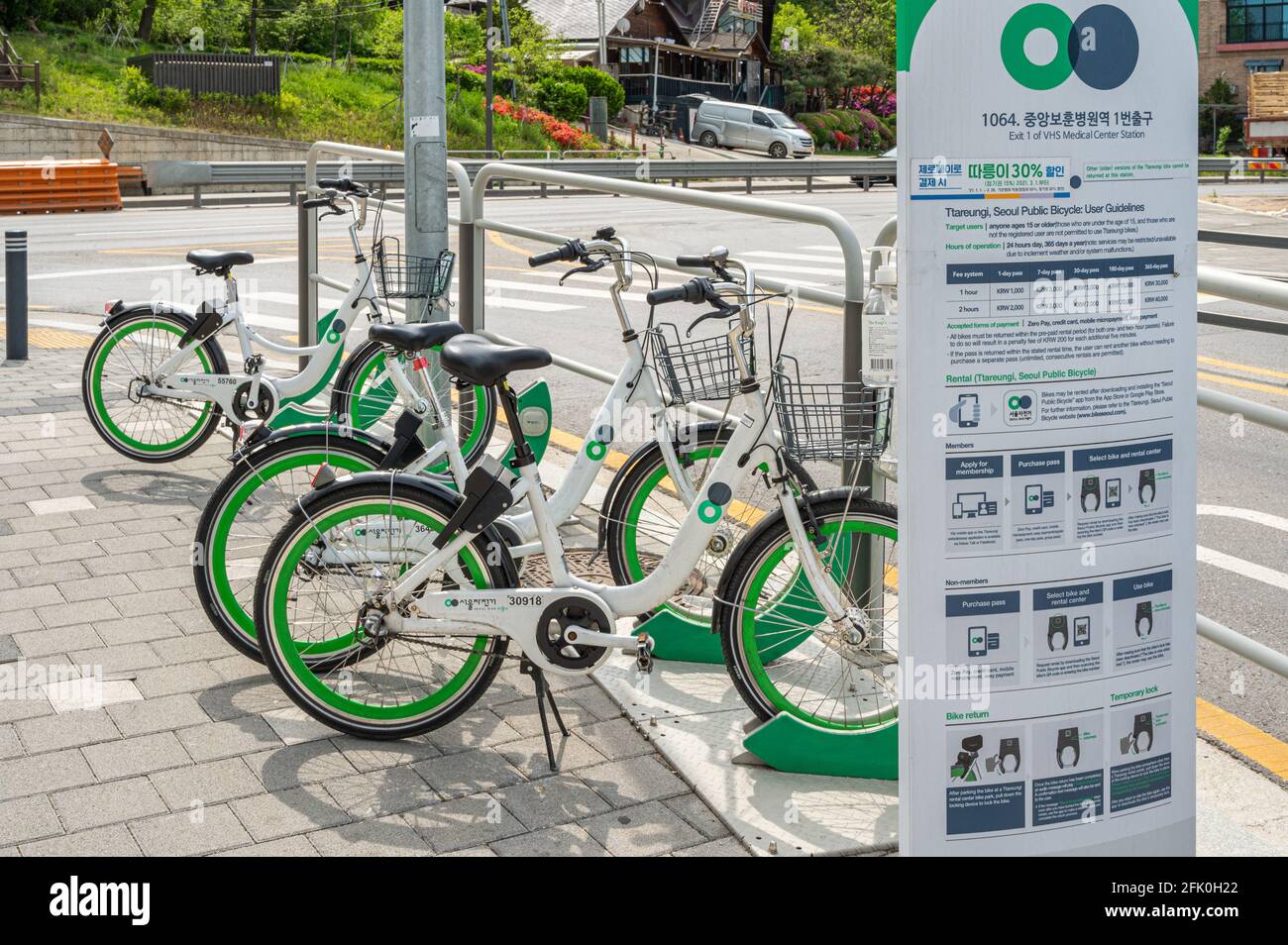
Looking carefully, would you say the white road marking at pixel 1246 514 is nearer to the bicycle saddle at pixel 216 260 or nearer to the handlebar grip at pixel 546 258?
the handlebar grip at pixel 546 258

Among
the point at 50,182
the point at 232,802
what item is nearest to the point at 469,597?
the point at 232,802

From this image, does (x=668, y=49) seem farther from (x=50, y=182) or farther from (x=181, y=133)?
(x=50, y=182)

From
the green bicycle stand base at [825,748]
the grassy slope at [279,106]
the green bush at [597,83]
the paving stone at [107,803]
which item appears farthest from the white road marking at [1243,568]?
the green bush at [597,83]

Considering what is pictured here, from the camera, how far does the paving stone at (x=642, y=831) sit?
3.88 metres

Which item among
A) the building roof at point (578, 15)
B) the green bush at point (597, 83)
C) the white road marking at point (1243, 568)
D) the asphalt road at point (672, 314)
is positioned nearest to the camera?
the asphalt road at point (672, 314)

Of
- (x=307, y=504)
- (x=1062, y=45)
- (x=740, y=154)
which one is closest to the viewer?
(x=1062, y=45)

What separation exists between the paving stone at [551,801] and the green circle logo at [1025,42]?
2208 mm

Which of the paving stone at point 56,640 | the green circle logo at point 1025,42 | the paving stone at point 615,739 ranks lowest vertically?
the paving stone at point 615,739

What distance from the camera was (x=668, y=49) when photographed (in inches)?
2965

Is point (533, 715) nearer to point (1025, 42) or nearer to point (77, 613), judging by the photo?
point (77, 613)

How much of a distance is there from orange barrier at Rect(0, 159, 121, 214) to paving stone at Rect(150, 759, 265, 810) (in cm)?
2457

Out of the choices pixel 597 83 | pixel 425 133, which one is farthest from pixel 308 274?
pixel 597 83
